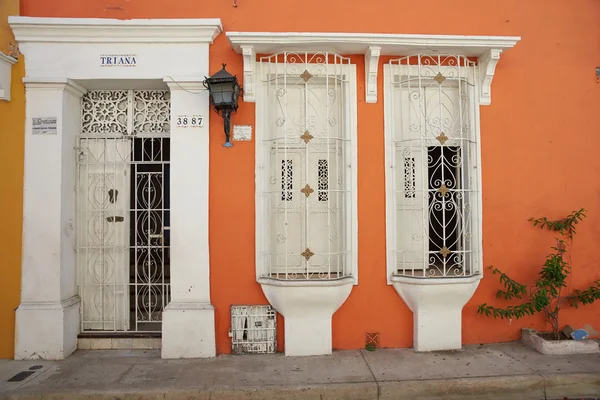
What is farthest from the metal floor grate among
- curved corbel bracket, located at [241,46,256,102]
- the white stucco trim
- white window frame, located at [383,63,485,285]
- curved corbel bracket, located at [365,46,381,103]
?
curved corbel bracket, located at [365,46,381,103]

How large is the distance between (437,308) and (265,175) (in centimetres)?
255

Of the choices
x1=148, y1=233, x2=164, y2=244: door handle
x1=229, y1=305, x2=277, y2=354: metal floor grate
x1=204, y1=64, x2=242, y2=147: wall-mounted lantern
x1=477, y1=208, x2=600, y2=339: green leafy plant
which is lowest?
x1=229, y1=305, x2=277, y2=354: metal floor grate

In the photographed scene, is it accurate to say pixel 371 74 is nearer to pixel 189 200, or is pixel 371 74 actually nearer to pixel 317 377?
pixel 189 200

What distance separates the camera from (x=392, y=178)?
16.0 ft

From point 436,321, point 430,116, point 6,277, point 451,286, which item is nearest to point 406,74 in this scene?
point 430,116

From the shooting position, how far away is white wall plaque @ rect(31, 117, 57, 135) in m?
4.73

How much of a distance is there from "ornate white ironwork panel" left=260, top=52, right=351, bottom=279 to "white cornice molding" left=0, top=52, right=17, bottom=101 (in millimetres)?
2881

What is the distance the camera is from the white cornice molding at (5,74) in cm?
459

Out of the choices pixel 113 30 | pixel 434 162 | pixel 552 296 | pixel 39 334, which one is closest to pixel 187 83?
pixel 113 30

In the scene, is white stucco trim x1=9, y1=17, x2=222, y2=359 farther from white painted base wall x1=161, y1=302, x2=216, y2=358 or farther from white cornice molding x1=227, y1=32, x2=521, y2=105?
white cornice molding x1=227, y1=32, x2=521, y2=105

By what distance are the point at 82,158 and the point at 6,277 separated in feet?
5.26

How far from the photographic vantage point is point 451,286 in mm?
4680

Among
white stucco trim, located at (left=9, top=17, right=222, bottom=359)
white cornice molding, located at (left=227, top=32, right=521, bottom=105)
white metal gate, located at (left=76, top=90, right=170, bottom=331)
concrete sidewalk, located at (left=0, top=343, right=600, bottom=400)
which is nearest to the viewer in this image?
concrete sidewalk, located at (left=0, top=343, right=600, bottom=400)

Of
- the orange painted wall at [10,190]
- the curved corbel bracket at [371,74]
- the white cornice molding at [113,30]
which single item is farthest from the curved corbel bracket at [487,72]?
the orange painted wall at [10,190]
